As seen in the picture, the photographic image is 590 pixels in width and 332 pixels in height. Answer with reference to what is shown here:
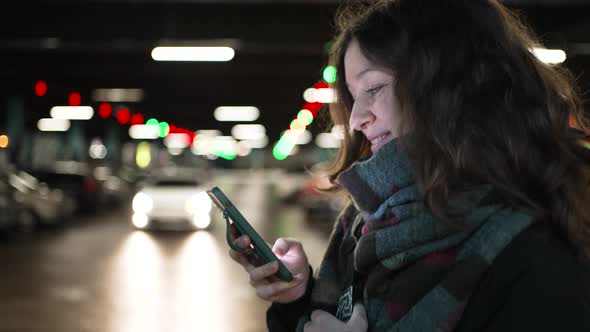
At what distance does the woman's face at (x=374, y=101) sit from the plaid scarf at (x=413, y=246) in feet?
0.36

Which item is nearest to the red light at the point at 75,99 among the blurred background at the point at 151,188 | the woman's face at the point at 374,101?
the blurred background at the point at 151,188

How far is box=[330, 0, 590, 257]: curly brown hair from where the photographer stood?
4.32 ft

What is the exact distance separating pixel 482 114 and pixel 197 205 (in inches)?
616

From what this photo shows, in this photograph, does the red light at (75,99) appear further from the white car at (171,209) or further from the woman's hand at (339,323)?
the woman's hand at (339,323)

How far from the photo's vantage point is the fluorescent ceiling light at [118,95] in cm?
2666

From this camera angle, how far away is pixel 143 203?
1664 centimetres

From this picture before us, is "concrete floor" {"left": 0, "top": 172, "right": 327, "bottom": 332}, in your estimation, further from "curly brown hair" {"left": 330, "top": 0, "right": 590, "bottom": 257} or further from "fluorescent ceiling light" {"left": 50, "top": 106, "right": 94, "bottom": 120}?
"fluorescent ceiling light" {"left": 50, "top": 106, "right": 94, "bottom": 120}

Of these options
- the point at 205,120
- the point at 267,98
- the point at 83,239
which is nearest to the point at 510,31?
Answer: the point at 83,239

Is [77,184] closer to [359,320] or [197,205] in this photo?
[197,205]

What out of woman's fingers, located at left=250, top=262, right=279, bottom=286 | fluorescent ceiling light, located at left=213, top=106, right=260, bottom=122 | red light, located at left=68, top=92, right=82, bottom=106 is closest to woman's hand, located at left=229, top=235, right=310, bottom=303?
woman's fingers, located at left=250, top=262, right=279, bottom=286

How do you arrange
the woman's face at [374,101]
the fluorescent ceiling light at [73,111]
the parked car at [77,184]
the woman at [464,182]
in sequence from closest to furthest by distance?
the woman at [464,182]
the woman's face at [374,101]
the parked car at [77,184]
the fluorescent ceiling light at [73,111]

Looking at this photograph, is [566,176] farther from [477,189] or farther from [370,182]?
[370,182]

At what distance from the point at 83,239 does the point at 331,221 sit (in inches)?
269

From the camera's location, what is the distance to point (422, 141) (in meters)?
1.36
